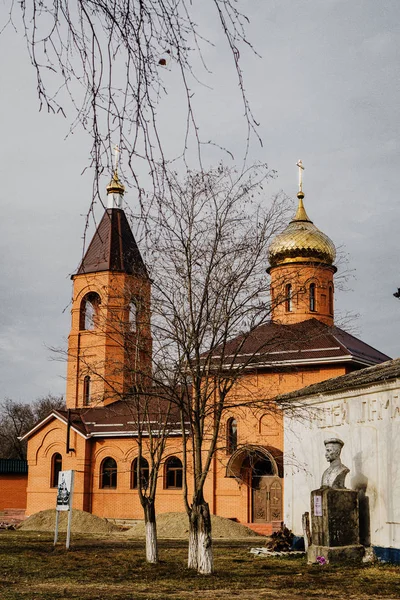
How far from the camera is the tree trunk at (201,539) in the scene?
13.3 m

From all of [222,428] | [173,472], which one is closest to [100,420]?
[173,472]

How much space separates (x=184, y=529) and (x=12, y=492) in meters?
17.2

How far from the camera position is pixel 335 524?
1499cm

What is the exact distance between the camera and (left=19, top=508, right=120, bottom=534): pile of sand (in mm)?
28219

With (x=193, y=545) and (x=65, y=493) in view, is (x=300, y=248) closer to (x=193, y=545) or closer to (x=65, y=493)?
(x=65, y=493)

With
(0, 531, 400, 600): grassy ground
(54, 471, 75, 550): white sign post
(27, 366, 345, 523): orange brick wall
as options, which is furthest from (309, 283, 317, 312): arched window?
(54, 471, 75, 550): white sign post

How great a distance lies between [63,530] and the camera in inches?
1094

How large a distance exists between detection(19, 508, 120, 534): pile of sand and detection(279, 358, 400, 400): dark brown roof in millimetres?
12613

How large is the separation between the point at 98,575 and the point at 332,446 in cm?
567

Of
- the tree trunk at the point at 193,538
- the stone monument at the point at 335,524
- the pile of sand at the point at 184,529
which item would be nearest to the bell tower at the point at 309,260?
the pile of sand at the point at 184,529

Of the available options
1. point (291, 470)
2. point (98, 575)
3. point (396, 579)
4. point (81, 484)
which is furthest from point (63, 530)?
point (396, 579)

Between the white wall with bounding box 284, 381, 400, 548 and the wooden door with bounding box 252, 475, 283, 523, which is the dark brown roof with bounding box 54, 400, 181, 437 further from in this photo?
the white wall with bounding box 284, 381, 400, 548

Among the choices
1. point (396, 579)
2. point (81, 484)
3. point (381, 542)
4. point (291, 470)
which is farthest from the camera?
point (81, 484)

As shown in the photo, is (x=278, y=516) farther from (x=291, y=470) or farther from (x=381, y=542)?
(x=381, y=542)
